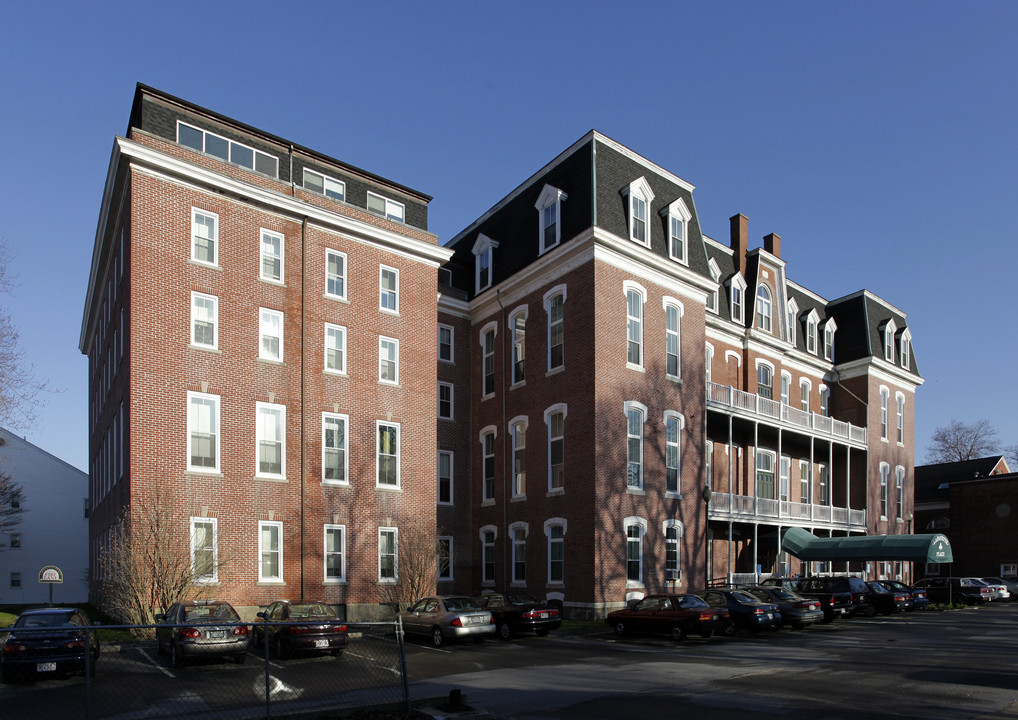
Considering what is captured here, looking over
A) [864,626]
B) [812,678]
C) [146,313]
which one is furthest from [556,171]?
[812,678]

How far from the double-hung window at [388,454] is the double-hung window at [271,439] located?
378cm

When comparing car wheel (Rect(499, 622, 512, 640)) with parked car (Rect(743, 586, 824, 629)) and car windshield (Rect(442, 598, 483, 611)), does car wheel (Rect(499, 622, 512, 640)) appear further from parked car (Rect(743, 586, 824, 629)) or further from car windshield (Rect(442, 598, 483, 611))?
parked car (Rect(743, 586, 824, 629))

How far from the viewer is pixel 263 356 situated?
2738cm

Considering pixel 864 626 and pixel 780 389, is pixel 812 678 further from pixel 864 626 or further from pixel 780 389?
pixel 780 389

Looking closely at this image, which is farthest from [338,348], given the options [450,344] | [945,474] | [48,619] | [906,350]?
[945,474]

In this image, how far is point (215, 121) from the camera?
27.8 meters

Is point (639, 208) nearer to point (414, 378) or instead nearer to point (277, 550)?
point (414, 378)

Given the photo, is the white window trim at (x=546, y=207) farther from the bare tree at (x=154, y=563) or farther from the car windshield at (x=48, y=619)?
the car windshield at (x=48, y=619)

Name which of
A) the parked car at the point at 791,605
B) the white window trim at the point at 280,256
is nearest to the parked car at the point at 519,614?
the parked car at the point at 791,605

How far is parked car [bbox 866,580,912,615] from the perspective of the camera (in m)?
33.8

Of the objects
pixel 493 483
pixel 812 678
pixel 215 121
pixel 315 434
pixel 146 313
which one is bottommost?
pixel 812 678

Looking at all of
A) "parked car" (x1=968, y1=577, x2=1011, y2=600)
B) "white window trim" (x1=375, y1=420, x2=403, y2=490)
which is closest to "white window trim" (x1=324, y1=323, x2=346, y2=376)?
"white window trim" (x1=375, y1=420, x2=403, y2=490)

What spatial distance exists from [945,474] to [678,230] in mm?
46455

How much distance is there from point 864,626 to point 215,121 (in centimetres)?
2871
